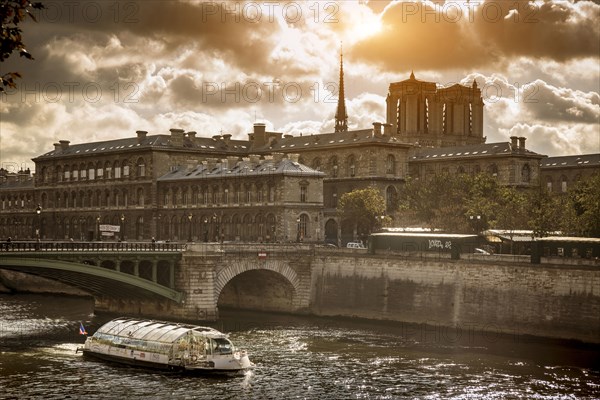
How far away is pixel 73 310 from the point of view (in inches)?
4136

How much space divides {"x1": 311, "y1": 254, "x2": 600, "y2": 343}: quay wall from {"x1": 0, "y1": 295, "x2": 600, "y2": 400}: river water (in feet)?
5.54

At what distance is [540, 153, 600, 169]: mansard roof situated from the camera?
557 ft

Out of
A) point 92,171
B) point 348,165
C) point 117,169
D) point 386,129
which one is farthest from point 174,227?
point 386,129

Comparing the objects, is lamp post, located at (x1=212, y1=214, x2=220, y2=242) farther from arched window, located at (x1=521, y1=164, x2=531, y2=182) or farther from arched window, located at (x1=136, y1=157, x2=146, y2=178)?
arched window, located at (x1=521, y1=164, x2=531, y2=182)

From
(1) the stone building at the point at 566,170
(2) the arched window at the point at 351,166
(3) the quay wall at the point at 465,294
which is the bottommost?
(3) the quay wall at the point at 465,294

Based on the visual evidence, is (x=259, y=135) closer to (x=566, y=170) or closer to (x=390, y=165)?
(x=390, y=165)

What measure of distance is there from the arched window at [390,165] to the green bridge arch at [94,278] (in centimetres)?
6214

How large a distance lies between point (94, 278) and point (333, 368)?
87.5 ft

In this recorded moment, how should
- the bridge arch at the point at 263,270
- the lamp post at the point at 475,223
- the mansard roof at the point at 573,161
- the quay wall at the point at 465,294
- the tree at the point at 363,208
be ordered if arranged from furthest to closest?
the mansard roof at the point at 573,161, the tree at the point at 363,208, the lamp post at the point at 475,223, the bridge arch at the point at 263,270, the quay wall at the point at 465,294

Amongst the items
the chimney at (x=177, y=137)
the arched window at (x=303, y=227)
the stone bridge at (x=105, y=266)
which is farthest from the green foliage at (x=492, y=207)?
the stone bridge at (x=105, y=266)

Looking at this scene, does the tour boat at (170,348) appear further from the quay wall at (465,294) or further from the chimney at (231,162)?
the chimney at (231,162)

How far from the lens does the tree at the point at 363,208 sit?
13675 cm

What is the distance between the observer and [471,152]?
165 m

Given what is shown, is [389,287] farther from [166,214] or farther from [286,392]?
[166,214]
